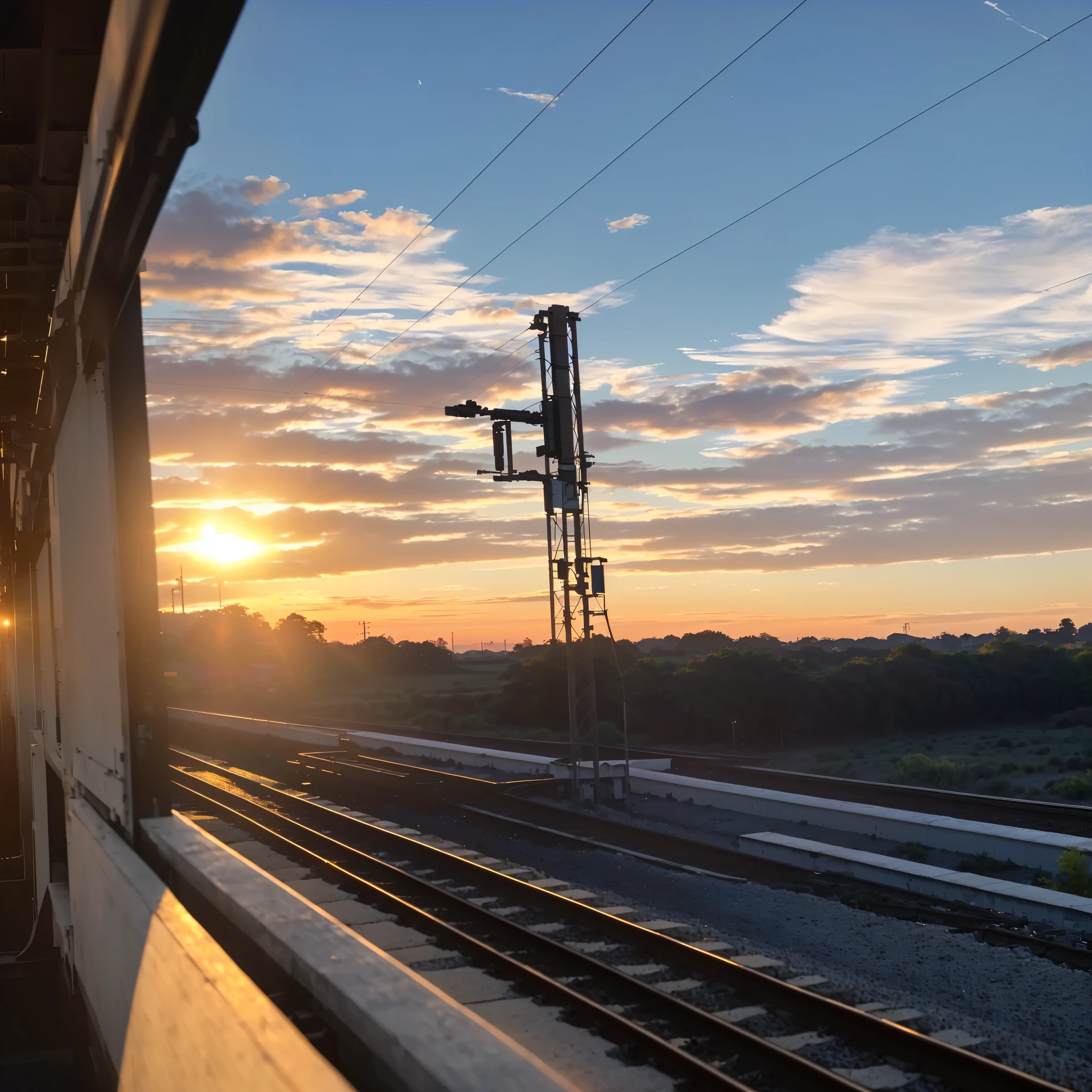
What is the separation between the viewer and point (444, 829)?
16.7m

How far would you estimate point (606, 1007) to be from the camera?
7.41m

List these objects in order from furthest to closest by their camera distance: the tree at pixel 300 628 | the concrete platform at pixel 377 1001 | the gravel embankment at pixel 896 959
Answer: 1. the tree at pixel 300 628
2. the gravel embankment at pixel 896 959
3. the concrete platform at pixel 377 1001

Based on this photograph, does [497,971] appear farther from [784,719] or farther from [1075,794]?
[784,719]

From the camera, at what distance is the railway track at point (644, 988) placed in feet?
20.5

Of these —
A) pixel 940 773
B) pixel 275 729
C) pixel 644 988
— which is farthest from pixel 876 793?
pixel 275 729

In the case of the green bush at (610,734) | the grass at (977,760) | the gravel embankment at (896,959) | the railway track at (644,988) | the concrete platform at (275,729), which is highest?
the railway track at (644,988)

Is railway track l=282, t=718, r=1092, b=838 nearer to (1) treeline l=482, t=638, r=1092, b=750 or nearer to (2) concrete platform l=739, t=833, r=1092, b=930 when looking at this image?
(2) concrete platform l=739, t=833, r=1092, b=930

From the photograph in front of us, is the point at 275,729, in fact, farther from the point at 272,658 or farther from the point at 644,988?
the point at 272,658

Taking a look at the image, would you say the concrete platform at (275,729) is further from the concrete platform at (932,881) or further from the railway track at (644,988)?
the concrete platform at (932,881)

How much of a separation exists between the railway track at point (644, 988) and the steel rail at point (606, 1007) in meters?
0.01

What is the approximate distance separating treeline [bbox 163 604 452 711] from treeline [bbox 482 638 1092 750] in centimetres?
2773

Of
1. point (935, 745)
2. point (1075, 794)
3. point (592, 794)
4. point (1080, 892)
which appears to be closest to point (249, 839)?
point (592, 794)

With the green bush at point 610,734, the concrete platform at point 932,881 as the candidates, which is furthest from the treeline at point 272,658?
the concrete platform at point 932,881

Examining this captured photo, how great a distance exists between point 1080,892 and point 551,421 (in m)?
12.9
